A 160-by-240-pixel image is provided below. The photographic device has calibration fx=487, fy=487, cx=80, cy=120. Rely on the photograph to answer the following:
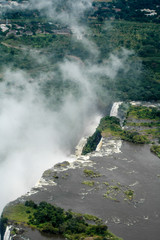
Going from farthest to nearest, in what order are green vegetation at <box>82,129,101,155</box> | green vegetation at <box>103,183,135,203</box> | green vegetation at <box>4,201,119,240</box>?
green vegetation at <box>82,129,101,155</box> < green vegetation at <box>103,183,135,203</box> < green vegetation at <box>4,201,119,240</box>

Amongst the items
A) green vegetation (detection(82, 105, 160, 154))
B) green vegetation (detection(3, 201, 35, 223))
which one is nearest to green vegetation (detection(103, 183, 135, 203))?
green vegetation (detection(3, 201, 35, 223))

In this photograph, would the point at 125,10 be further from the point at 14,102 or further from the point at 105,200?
the point at 105,200

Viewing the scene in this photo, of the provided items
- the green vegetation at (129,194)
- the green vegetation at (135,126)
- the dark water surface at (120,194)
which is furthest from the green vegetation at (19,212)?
the green vegetation at (135,126)

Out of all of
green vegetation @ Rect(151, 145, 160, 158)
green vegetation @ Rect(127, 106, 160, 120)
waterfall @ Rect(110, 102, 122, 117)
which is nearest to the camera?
green vegetation @ Rect(151, 145, 160, 158)

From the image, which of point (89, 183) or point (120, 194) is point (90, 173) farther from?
point (120, 194)

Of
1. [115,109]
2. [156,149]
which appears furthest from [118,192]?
[115,109]

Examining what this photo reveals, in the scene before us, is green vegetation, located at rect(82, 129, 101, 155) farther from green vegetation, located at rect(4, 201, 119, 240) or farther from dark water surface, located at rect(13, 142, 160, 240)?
green vegetation, located at rect(4, 201, 119, 240)

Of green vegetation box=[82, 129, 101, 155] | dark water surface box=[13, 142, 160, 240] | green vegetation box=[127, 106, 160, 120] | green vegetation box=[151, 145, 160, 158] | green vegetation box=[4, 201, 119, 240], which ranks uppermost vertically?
green vegetation box=[127, 106, 160, 120]

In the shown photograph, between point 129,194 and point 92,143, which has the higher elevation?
point 92,143
